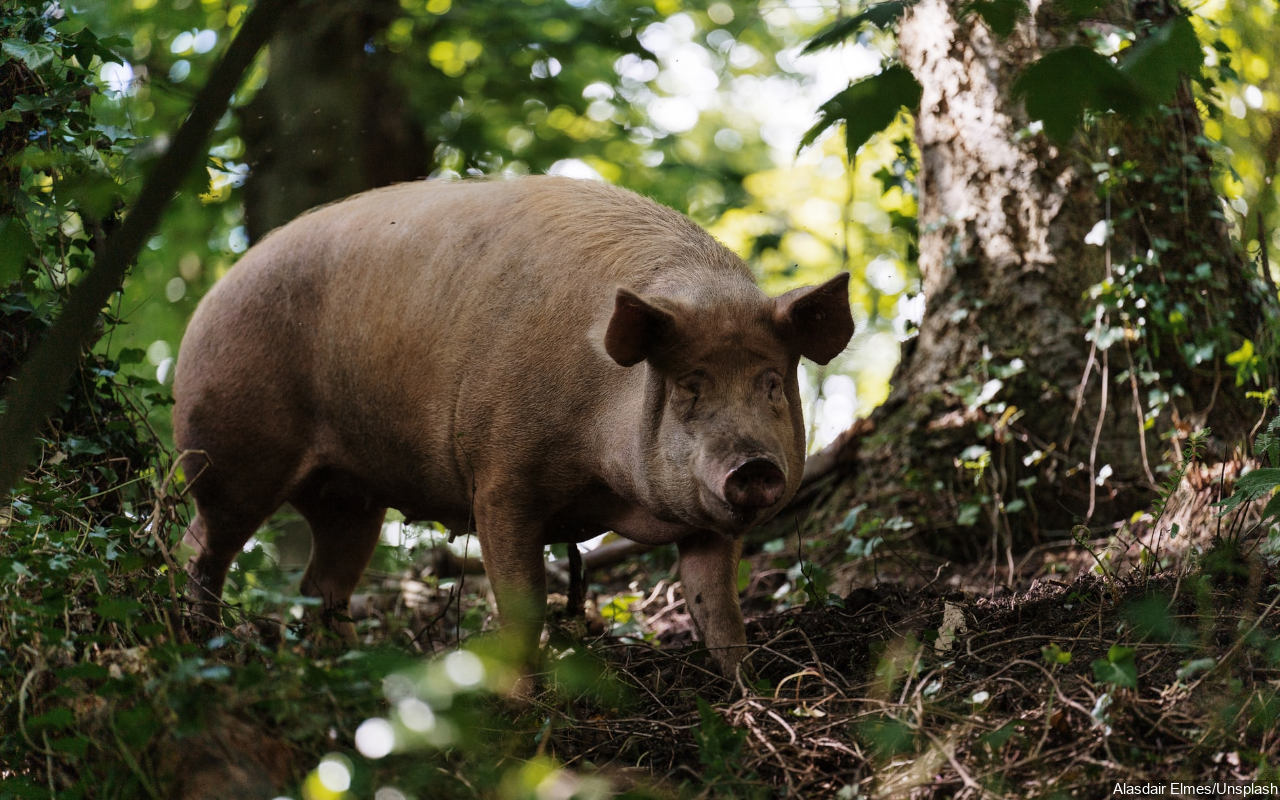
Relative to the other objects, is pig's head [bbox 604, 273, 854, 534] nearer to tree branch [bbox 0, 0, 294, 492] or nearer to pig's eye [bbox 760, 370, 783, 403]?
pig's eye [bbox 760, 370, 783, 403]

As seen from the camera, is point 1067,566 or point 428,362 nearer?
point 428,362

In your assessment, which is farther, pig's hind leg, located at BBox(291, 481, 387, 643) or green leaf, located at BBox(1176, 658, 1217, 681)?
pig's hind leg, located at BBox(291, 481, 387, 643)

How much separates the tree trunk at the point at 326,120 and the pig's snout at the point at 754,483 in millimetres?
6494

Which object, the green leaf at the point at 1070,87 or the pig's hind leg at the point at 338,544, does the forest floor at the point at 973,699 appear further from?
the pig's hind leg at the point at 338,544

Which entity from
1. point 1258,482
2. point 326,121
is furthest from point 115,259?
point 326,121

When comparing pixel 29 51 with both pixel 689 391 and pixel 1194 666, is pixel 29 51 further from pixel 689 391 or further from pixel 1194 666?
pixel 1194 666

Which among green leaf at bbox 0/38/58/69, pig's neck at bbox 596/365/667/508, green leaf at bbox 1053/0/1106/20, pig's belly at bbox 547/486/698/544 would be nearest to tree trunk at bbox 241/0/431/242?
green leaf at bbox 0/38/58/69

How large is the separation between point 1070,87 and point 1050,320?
4.77 metres

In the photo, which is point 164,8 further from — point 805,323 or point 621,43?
point 805,323

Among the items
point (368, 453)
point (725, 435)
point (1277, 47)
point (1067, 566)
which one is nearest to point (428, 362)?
point (368, 453)

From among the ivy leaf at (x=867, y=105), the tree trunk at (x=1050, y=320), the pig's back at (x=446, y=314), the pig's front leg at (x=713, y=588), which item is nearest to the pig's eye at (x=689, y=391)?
the pig's back at (x=446, y=314)

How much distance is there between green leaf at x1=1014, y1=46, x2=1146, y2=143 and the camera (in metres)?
2.44

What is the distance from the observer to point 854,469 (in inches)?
298

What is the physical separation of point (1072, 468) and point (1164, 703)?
3.32 meters
